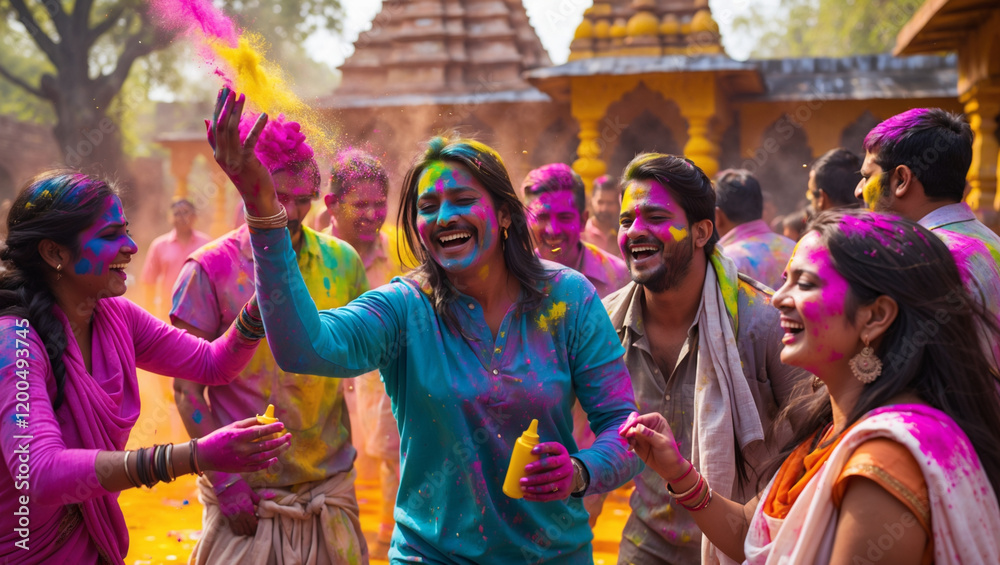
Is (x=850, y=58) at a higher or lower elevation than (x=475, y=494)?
higher

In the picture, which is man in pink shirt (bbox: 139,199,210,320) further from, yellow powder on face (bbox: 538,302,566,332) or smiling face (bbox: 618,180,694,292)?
yellow powder on face (bbox: 538,302,566,332)

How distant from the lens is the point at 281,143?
11.0ft

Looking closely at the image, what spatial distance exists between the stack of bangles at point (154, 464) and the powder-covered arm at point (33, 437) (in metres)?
0.10

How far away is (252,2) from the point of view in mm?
29484

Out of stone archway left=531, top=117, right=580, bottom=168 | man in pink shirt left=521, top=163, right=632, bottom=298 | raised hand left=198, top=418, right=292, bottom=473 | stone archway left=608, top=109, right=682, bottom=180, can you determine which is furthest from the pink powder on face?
stone archway left=608, top=109, right=682, bottom=180

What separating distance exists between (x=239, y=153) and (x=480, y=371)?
0.93m

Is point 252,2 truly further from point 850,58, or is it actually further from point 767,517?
point 767,517

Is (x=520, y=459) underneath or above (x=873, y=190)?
underneath

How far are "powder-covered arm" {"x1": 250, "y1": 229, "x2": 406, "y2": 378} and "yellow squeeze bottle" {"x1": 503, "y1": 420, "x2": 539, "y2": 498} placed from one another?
1.65ft

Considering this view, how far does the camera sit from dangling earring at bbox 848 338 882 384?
218cm

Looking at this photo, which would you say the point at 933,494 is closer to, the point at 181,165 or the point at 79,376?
the point at 79,376

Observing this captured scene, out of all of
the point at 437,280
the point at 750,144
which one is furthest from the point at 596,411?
the point at 750,144

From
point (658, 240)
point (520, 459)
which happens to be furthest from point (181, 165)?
point (520, 459)

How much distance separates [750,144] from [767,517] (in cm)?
1299
